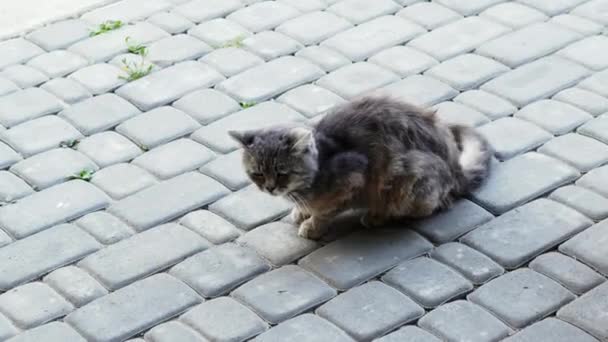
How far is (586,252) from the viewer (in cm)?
494

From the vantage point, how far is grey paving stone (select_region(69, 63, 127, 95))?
6387mm

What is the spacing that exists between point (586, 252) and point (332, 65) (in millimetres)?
2105

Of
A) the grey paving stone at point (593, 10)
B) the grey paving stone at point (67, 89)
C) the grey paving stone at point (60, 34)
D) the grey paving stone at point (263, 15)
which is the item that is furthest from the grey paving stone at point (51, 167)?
the grey paving stone at point (593, 10)

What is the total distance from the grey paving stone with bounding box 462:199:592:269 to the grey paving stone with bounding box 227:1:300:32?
235cm

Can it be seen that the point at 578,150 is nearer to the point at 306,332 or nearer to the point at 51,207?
the point at 306,332

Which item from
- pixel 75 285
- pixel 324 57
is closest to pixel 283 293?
pixel 75 285

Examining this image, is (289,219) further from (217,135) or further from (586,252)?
(586,252)

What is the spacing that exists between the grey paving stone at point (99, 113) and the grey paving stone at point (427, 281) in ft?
6.46

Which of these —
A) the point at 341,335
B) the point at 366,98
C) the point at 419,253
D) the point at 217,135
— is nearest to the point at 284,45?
the point at 217,135

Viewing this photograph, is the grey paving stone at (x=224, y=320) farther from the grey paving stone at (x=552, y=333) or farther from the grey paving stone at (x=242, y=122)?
the grey paving stone at (x=242, y=122)

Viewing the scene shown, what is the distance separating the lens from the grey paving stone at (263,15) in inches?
274

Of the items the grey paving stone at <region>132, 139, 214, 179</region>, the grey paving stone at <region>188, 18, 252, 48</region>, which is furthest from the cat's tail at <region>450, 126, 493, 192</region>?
the grey paving stone at <region>188, 18, 252, 48</region>

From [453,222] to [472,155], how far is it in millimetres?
424

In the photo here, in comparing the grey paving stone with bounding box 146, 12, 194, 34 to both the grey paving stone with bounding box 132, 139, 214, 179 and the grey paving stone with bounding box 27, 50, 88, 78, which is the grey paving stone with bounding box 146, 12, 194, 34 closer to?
the grey paving stone with bounding box 27, 50, 88, 78
